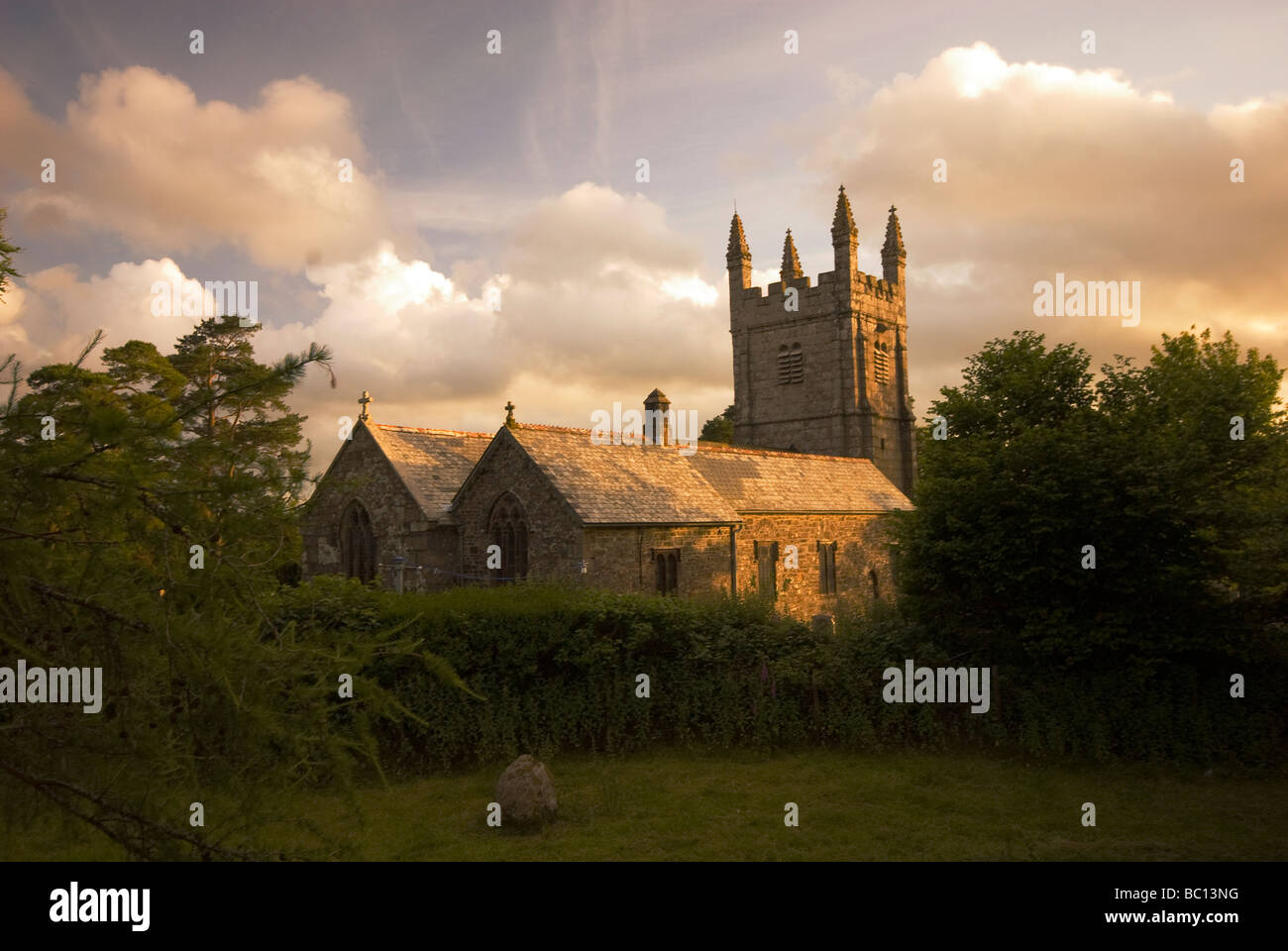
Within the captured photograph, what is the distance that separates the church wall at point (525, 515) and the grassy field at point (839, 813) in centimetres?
912

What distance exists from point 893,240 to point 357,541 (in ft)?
116

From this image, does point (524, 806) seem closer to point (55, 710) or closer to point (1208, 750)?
point (55, 710)

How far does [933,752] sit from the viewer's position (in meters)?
13.1

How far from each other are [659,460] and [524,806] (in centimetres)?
1757

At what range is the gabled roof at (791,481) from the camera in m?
28.7

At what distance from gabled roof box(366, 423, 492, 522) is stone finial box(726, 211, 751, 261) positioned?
23.6m

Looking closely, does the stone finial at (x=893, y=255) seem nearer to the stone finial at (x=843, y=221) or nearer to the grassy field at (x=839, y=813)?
the stone finial at (x=843, y=221)

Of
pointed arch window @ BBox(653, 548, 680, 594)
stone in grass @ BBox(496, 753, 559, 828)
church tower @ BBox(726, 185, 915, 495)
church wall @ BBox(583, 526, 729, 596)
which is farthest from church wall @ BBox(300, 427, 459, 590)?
church tower @ BBox(726, 185, 915, 495)

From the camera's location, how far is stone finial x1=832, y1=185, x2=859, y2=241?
4306 cm

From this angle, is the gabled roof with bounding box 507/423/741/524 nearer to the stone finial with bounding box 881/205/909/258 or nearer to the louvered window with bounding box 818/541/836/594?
the louvered window with bounding box 818/541/836/594

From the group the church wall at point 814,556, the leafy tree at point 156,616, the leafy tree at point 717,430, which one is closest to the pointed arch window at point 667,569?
the church wall at point 814,556

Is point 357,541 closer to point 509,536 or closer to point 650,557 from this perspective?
point 509,536

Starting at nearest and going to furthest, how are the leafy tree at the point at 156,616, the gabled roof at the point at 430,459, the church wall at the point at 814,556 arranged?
the leafy tree at the point at 156,616
the gabled roof at the point at 430,459
the church wall at the point at 814,556
